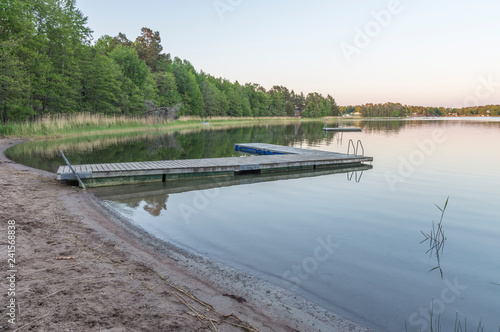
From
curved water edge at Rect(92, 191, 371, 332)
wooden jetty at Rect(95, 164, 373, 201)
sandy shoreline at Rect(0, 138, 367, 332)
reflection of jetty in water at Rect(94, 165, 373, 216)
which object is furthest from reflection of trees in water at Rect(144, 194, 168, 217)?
curved water edge at Rect(92, 191, 371, 332)

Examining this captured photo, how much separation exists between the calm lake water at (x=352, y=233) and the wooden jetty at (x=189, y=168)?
0.60m

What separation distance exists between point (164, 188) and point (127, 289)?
25.1 feet

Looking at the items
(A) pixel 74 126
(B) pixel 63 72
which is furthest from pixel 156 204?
(B) pixel 63 72

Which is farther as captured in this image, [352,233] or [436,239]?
[352,233]

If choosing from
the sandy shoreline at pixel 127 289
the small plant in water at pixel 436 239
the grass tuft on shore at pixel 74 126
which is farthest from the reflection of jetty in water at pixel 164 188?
the grass tuft on shore at pixel 74 126

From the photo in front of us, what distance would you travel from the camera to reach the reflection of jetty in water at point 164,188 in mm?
9492

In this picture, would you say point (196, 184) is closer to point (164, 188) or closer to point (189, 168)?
point (189, 168)

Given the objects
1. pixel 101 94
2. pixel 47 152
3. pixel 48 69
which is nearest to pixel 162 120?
pixel 101 94

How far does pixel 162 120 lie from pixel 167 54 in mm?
36667

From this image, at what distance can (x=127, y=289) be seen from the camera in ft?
12.9

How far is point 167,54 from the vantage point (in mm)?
74875

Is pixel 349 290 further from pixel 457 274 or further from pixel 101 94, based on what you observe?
pixel 101 94

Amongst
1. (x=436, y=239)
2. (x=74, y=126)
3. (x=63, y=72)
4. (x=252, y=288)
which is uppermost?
(x=63, y=72)

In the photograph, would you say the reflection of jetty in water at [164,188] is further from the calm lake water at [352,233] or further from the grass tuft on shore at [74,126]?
the grass tuft on shore at [74,126]
